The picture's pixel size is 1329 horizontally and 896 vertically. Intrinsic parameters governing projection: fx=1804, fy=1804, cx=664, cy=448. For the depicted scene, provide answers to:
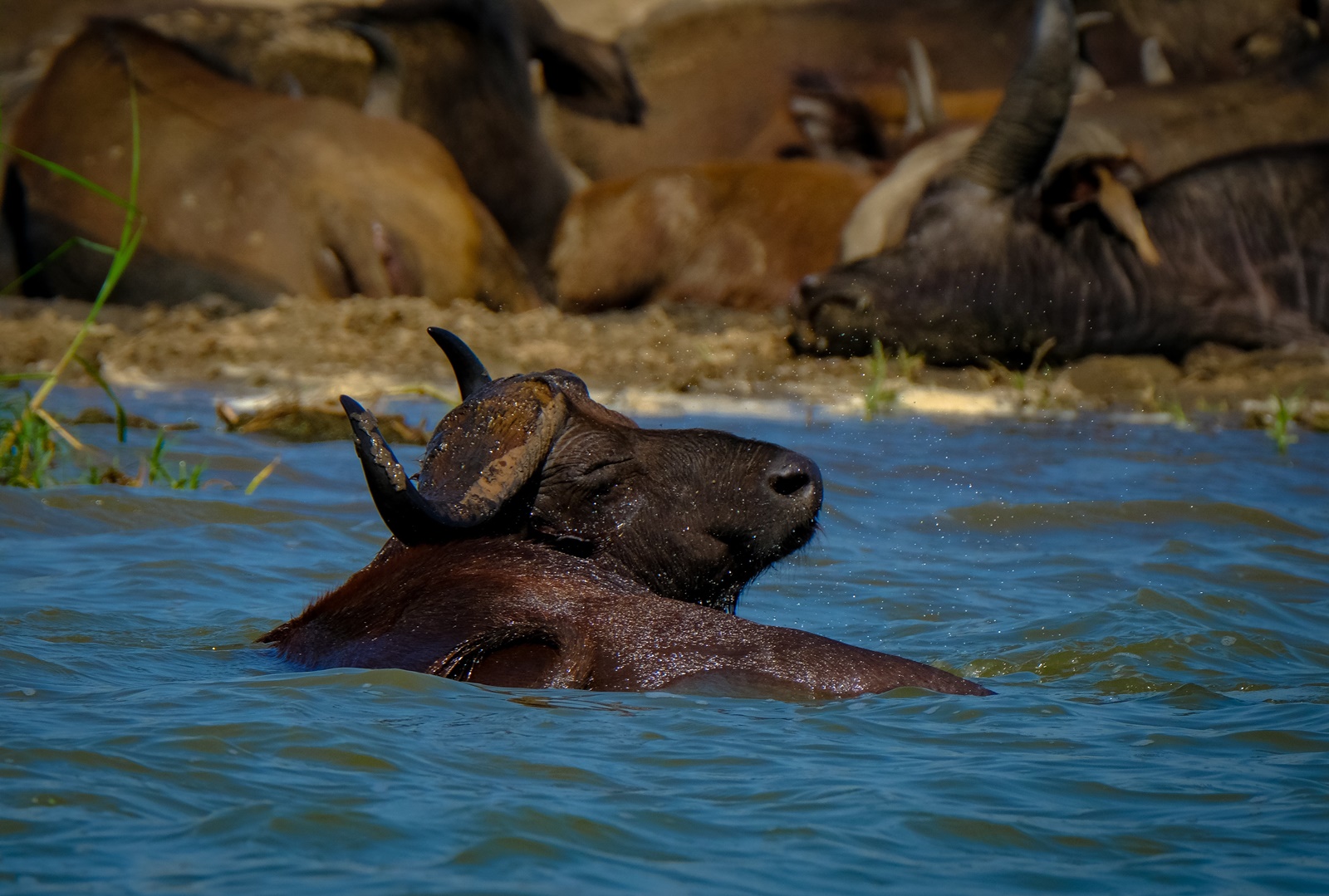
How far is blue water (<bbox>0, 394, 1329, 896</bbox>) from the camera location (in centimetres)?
271

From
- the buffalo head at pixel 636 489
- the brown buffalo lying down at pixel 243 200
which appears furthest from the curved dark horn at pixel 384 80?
the buffalo head at pixel 636 489

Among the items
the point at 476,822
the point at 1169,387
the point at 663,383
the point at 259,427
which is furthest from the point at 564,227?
the point at 476,822

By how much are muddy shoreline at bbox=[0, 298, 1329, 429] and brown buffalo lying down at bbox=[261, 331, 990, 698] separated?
523cm

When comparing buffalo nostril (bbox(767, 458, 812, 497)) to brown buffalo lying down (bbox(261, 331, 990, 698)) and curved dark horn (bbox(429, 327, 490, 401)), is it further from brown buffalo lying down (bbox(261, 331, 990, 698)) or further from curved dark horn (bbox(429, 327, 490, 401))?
curved dark horn (bbox(429, 327, 490, 401))

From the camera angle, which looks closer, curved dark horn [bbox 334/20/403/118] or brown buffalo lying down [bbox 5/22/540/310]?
brown buffalo lying down [bbox 5/22/540/310]

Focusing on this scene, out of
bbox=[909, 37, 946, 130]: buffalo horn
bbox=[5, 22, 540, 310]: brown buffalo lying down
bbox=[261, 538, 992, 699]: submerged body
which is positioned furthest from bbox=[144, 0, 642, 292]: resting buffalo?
bbox=[261, 538, 992, 699]: submerged body

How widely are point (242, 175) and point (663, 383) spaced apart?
3912 millimetres

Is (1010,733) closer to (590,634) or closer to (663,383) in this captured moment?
(590,634)

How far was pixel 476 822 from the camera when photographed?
2.85 metres

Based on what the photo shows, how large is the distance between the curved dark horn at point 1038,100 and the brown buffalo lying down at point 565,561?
8.26 meters

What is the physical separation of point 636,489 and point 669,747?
97 centimetres

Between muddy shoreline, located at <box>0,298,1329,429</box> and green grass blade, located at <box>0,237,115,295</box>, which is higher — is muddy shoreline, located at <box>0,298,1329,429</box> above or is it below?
below

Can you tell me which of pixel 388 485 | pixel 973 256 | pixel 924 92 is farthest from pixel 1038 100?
pixel 388 485

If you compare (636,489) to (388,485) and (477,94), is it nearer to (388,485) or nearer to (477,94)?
(388,485)
